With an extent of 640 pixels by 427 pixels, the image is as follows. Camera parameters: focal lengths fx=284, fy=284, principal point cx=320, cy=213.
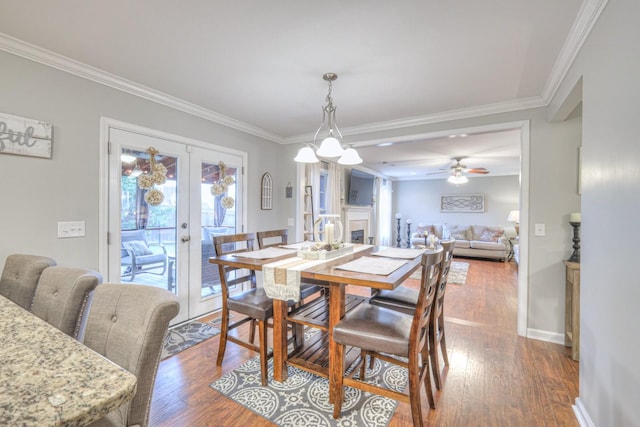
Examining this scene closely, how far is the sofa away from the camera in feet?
22.8

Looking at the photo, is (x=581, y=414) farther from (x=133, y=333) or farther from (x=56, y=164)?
(x=56, y=164)

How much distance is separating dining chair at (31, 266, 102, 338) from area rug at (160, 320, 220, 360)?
55.0 inches

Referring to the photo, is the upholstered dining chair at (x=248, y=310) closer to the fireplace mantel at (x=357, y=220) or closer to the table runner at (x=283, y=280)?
the table runner at (x=283, y=280)

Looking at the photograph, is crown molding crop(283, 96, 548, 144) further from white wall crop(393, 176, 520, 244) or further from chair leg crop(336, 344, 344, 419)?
white wall crop(393, 176, 520, 244)

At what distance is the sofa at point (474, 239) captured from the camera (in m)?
6.96

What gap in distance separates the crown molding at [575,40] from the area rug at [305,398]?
251cm

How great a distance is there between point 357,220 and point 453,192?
3746 mm

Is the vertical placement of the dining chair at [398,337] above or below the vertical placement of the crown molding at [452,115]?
below

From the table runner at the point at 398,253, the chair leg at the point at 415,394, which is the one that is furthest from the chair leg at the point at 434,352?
the table runner at the point at 398,253

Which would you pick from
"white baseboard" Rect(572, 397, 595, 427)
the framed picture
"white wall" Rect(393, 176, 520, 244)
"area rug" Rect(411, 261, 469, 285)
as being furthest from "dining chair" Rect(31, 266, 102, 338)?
"white wall" Rect(393, 176, 520, 244)

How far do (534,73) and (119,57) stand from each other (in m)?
3.25

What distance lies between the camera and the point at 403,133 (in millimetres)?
3504

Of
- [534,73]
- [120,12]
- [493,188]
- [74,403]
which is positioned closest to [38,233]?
[120,12]

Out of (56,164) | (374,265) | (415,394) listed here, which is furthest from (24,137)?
(415,394)
